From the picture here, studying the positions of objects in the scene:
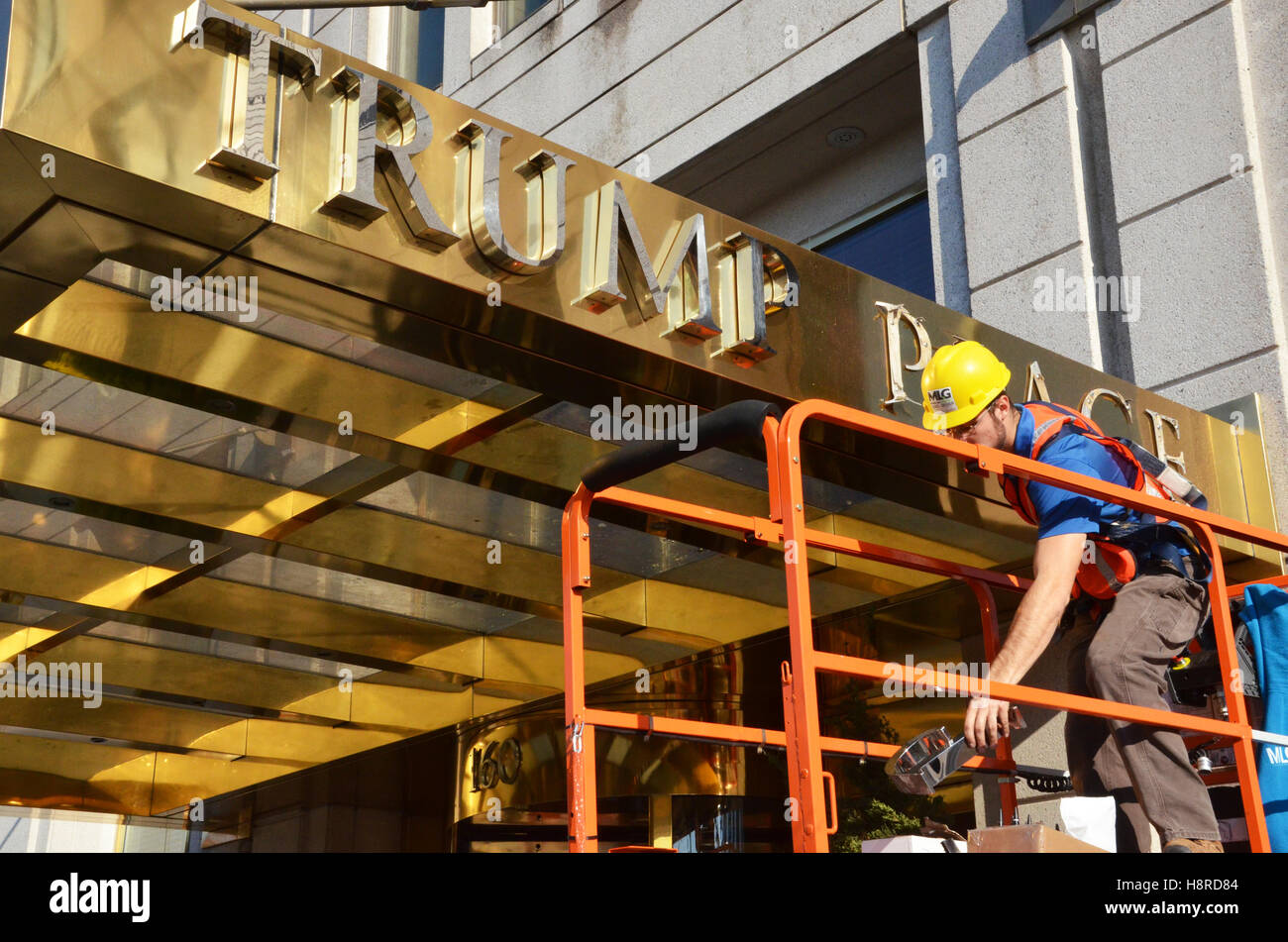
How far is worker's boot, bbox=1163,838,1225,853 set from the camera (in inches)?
175

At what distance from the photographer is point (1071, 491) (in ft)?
15.2

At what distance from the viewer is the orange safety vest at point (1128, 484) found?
5195 millimetres

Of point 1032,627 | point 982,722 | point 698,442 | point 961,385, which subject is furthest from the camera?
point 961,385

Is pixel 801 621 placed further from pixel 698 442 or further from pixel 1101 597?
pixel 1101 597

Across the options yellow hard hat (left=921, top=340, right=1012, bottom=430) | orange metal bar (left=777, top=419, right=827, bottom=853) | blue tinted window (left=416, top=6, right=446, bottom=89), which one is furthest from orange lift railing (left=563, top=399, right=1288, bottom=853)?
blue tinted window (left=416, top=6, right=446, bottom=89)

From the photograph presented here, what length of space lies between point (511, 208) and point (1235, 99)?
5.06 metres

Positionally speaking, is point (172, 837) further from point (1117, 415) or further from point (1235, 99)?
point (1235, 99)

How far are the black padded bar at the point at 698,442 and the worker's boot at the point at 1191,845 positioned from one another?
1919 millimetres

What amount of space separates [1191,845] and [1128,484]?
1428mm

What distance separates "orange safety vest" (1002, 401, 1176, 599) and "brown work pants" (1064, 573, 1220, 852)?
10 cm

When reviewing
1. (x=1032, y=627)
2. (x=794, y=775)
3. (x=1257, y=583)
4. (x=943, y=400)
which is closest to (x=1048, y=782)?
(x=1032, y=627)

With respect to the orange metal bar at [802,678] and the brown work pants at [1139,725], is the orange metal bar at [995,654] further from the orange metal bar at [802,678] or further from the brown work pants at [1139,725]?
the orange metal bar at [802,678]

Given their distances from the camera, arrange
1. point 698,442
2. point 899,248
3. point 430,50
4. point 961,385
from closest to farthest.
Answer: point 698,442, point 961,385, point 899,248, point 430,50

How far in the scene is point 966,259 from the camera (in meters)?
9.43
